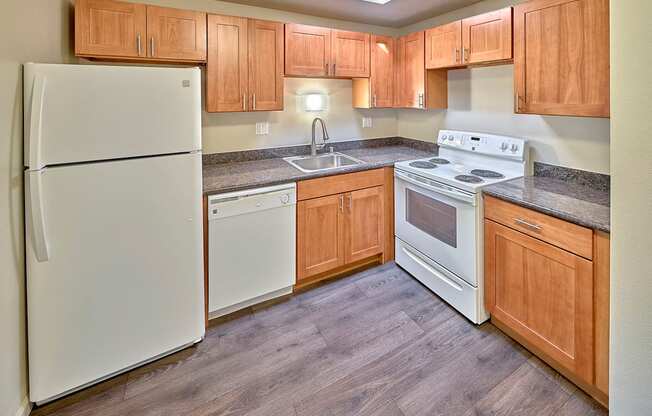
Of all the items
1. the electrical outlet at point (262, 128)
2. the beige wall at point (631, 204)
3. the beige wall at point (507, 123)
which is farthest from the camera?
the electrical outlet at point (262, 128)

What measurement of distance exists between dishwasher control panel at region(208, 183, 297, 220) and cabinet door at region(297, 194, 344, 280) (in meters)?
0.14

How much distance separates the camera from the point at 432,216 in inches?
102

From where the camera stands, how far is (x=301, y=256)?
266cm

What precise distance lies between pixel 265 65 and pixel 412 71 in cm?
135

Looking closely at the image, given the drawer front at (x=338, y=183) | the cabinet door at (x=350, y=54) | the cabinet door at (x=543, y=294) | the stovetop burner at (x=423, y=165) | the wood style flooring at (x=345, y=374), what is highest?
the cabinet door at (x=350, y=54)

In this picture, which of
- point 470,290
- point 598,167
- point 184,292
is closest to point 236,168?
point 184,292

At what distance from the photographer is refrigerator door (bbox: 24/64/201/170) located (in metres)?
1.50

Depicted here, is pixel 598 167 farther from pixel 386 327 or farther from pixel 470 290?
pixel 386 327

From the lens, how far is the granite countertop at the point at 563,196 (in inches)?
66.0

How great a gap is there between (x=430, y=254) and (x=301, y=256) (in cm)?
99

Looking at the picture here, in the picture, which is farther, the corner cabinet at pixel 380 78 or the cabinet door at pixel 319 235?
the corner cabinet at pixel 380 78

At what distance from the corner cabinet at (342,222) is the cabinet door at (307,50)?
0.92 m

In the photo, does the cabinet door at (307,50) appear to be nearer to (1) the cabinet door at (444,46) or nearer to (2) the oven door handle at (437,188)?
(1) the cabinet door at (444,46)

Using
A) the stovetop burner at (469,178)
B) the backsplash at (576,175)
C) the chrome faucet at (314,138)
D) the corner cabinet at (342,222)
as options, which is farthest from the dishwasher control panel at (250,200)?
the backsplash at (576,175)
